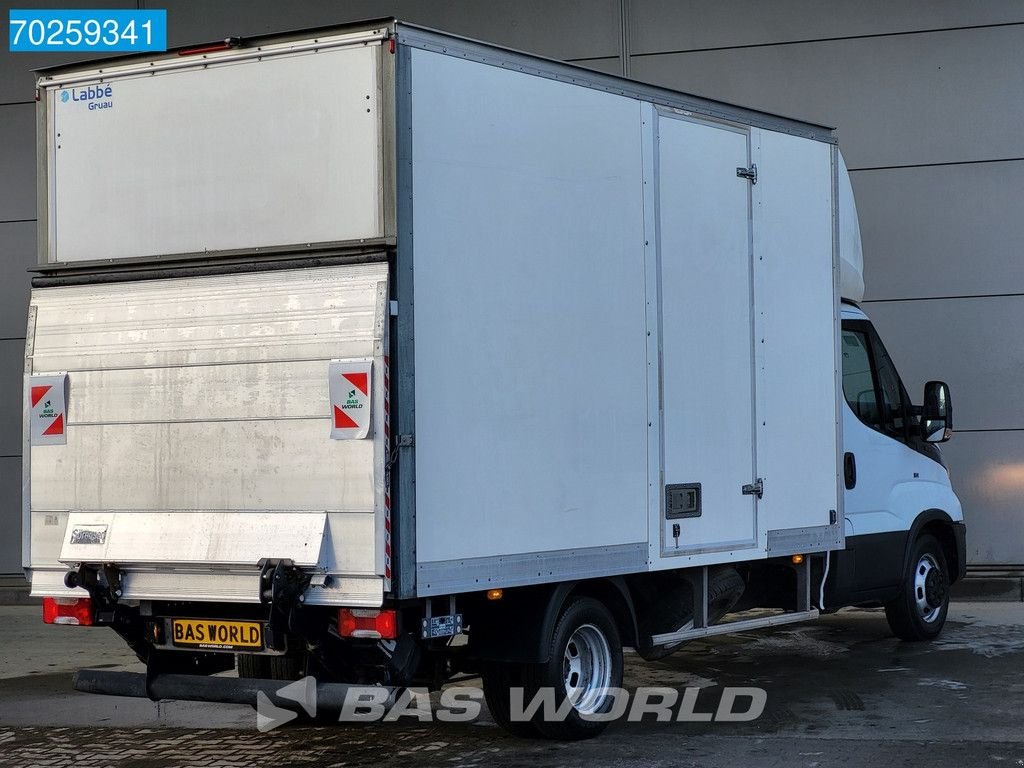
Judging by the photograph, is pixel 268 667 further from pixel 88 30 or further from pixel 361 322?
pixel 88 30

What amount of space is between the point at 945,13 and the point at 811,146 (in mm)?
6058

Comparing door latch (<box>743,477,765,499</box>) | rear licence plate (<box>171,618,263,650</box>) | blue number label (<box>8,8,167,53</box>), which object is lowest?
rear licence plate (<box>171,618,263,650</box>)

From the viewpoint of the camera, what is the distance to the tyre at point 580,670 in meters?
6.76

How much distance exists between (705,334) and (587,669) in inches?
78.7

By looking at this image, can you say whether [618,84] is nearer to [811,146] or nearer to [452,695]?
[811,146]

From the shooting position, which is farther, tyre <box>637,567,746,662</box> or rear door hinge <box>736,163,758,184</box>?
rear door hinge <box>736,163,758,184</box>

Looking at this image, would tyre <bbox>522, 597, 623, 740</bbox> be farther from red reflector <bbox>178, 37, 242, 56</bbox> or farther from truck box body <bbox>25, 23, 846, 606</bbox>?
red reflector <bbox>178, 37, 242, 56</bbox>

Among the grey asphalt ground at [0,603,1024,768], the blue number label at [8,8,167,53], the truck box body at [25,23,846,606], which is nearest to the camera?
the truck box body at [25,23,846,606]

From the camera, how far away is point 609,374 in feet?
23.4

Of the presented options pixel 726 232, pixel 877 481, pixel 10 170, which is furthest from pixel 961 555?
pixel 10 170

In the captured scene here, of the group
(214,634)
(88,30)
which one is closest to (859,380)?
(214,634)

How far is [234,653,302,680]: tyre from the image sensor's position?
7.00 meters

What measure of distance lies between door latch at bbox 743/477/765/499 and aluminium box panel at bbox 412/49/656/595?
3.19 ft

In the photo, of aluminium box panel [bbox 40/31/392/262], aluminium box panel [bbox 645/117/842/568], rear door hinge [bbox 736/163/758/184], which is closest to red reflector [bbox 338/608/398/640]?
aluminium box panel [bbox 40/31/392/262]
